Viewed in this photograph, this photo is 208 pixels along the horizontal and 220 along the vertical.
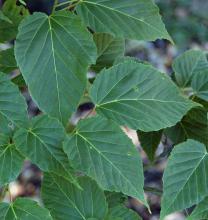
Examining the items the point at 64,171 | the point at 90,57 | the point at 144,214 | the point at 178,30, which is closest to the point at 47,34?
the point at 90,57

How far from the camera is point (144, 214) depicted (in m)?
2.75

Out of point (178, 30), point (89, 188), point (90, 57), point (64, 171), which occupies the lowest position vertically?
point (178, 30)

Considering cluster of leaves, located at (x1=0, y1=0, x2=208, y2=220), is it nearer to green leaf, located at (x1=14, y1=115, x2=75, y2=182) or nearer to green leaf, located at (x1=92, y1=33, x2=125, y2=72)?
green leaf, located at (x1=14, y1=115, x2=75, y2=182)

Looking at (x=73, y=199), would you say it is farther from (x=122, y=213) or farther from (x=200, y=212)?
(x=200, y=212)

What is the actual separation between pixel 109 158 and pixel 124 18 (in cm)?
22

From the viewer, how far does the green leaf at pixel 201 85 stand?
107 centimetres

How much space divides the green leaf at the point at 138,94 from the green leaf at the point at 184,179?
0.06 m

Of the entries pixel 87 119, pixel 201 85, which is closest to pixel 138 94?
pixel 87 119

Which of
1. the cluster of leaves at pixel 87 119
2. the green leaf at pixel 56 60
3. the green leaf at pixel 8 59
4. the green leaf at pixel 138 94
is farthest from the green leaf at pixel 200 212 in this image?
the green leaf at pixel 8 59

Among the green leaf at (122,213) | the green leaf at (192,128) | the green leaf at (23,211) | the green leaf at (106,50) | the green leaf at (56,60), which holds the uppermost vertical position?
the green leaf at (56,60)

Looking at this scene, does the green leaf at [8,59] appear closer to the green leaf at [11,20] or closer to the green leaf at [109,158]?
the green leaf at [11,20]

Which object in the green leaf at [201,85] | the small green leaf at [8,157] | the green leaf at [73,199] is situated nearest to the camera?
the small green leaf at [8,157]

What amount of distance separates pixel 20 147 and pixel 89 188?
0.55 ft

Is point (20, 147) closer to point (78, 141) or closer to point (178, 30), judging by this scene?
point (78, 141)
